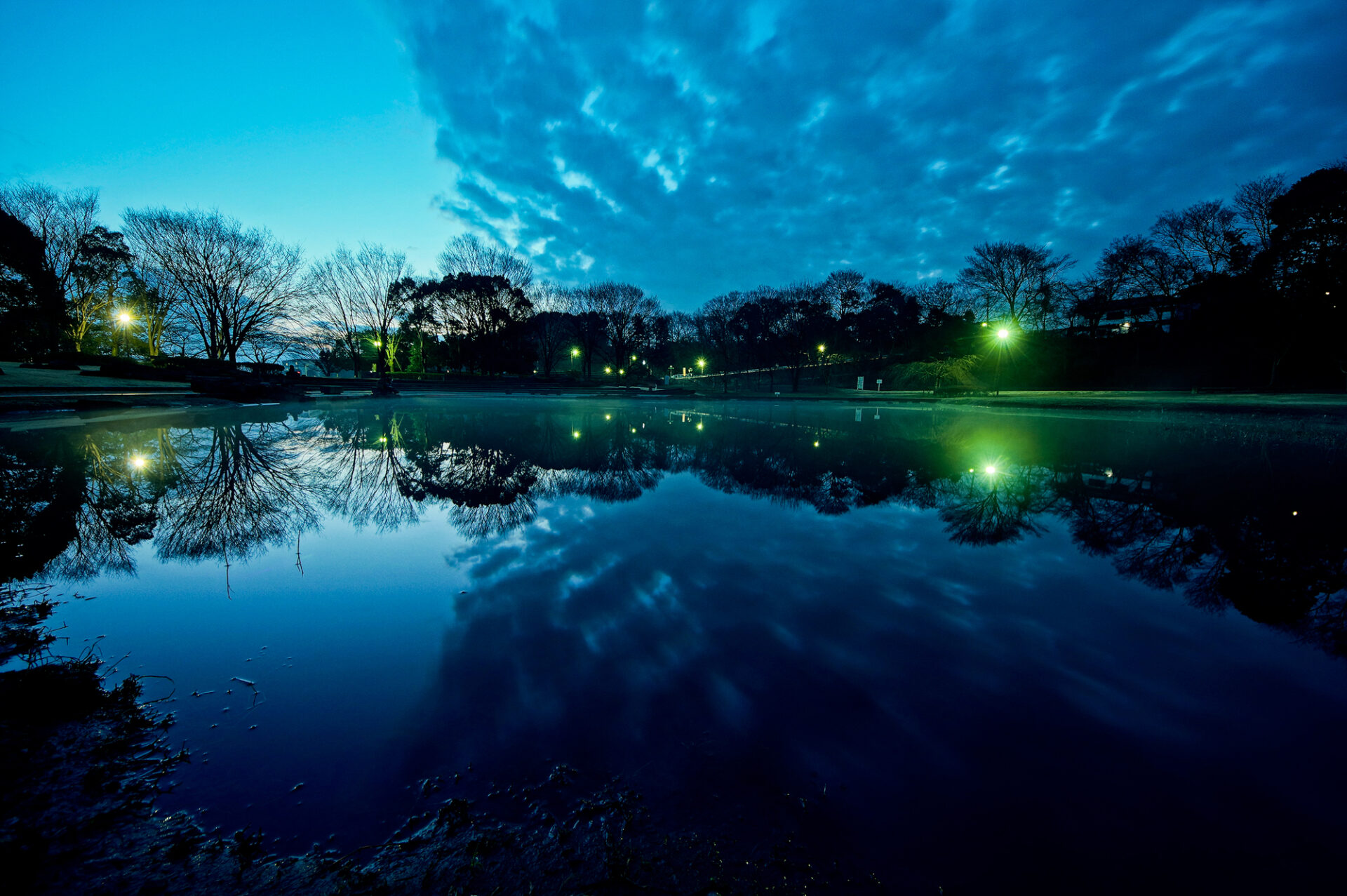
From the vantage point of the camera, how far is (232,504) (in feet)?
24.7

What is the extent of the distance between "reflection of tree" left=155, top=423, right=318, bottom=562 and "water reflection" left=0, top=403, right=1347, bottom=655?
0.15ft

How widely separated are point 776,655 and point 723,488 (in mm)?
5756

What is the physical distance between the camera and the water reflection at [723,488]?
5477 millimetres

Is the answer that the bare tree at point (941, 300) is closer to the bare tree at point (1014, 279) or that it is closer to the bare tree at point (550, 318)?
the bare tree at point (1014, 279)

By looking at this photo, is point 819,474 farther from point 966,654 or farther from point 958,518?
point 966,654

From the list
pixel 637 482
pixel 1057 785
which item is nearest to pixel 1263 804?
pixel 1057 785

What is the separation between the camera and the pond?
2.16 meters

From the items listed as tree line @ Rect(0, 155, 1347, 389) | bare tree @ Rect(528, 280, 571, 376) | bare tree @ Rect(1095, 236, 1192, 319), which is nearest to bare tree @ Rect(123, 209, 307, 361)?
tree line @ Rect(0, 155, 1347, 389)

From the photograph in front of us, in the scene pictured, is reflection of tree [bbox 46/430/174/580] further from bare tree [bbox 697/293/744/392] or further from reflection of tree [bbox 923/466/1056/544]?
bare tree [bbox 697/293/744/392]

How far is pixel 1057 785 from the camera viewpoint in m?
2.34

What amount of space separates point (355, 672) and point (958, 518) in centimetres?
762

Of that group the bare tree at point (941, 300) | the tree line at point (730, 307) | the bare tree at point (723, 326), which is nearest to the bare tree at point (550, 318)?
the tree line at point (730, 307)

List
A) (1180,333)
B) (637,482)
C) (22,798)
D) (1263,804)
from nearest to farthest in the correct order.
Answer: (22,798) < (1263,804) < (637,482) < (1180,333)

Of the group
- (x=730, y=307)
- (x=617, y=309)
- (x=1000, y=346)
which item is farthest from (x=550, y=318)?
(x=1000, y=346)
